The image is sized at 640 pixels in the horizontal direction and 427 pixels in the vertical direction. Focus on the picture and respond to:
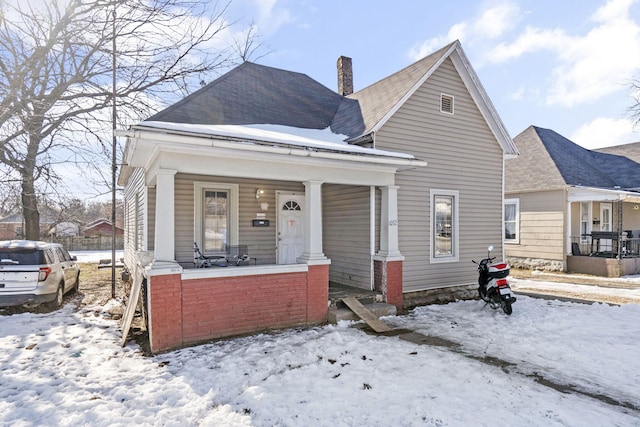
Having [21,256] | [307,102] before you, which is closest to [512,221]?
[307,102]

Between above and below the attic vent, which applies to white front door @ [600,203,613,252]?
below

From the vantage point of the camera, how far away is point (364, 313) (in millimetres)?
6848

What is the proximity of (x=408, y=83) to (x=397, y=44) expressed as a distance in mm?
3149

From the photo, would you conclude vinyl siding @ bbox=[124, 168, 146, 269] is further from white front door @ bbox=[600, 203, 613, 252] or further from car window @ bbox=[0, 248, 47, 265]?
white front door @ bbox=[600, 203, 613, 252]

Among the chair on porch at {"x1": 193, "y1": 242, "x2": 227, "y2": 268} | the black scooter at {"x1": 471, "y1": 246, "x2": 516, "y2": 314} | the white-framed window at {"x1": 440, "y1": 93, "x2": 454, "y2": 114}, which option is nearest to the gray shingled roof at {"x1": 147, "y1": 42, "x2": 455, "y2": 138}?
the white-framed window at {"x1": 440, "y1": 93, "x2": 454, "y2": 114}

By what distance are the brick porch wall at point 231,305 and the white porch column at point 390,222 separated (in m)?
1.68

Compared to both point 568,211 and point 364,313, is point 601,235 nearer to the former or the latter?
point 568,211

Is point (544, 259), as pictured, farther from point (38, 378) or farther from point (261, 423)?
point (38, 378)

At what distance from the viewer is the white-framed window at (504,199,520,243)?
15.0 meters

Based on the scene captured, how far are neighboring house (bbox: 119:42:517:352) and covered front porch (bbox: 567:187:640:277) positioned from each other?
210 inches

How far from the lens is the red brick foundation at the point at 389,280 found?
25.3ft

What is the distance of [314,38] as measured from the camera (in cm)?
1280

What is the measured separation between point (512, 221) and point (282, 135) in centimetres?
1218

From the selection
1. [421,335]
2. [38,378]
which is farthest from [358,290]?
[38,378]
